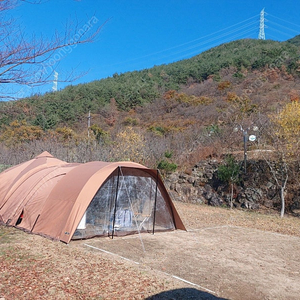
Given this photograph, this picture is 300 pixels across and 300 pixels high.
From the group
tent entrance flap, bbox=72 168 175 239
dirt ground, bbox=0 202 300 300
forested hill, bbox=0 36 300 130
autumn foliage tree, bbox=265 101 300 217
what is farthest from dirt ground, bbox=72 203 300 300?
forested hill, bbox=0 36 300 130

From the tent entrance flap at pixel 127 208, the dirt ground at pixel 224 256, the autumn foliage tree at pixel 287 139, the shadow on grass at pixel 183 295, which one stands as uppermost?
the autumn foliage tree at pixel 287 139

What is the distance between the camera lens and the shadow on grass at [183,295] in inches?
158

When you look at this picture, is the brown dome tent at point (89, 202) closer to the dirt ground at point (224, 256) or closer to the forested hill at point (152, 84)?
the dirt ground at point (224, 256)

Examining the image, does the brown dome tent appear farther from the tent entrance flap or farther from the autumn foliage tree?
the autumn foliage tree

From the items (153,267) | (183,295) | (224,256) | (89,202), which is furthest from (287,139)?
(183,295)

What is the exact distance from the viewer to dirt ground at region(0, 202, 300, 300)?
4164 millimetres

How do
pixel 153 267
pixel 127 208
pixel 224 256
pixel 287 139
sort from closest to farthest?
pixel 153 267
pixel 224 256
pixel 127 208
pixel 287 139

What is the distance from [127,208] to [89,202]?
1.23 metres

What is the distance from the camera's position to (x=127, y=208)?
7.69 metres

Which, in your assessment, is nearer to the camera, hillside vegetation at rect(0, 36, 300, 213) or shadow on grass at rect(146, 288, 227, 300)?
shadow on grass at rect(146, 288, 227, 300)

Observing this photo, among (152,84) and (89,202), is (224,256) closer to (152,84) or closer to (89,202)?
(89,202)

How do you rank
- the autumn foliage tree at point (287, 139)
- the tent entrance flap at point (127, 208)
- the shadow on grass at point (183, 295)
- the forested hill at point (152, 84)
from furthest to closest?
the forested hill at point (152, 84) < the autumn foliage tree at point (287, 139) < the tent entrance flap at point (127, 208) < the shadow on grass at point (183, 295)

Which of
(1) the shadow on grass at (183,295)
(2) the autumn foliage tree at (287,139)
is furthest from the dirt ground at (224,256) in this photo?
(2) the autumn foliage tree at (287,139)

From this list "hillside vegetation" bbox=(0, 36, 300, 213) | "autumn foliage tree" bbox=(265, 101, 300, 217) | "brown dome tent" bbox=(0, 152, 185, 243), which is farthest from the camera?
"hillside vegetation" bbox=(0, 36, 300, 213)
